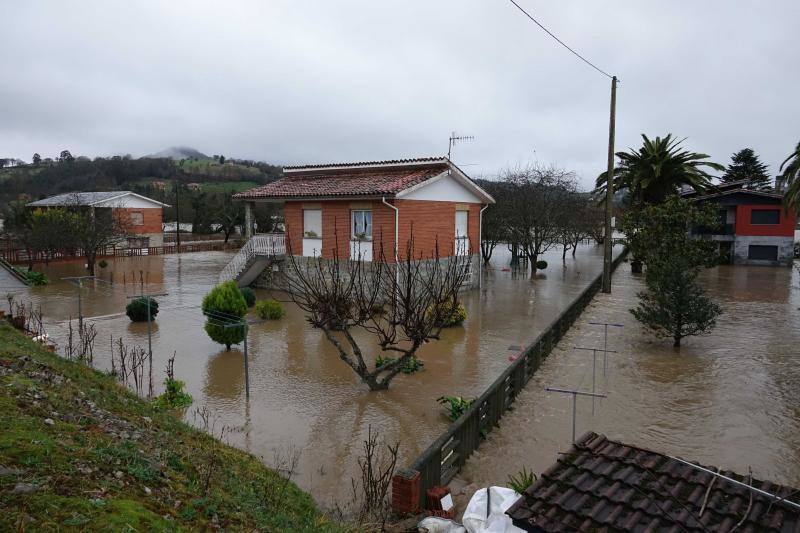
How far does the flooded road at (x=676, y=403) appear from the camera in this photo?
8.17 metres

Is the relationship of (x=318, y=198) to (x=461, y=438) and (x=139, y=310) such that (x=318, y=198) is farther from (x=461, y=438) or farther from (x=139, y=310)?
(x=461, y=438)

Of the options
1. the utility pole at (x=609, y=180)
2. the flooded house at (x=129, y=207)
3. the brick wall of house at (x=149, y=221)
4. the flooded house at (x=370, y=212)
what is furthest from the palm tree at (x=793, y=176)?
the brick wall of house at (x=149, y=221)

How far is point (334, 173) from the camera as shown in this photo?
24609 millimetres

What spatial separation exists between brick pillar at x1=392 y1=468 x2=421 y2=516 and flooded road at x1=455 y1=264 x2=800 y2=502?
102 cm

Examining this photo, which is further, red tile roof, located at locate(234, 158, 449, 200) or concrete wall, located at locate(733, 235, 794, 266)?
concrete wall, located at locate(733, 235, 794, 266)

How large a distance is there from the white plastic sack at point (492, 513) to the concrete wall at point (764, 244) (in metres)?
38.7

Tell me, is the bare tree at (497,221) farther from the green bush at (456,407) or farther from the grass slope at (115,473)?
the grass slope at (115,473)

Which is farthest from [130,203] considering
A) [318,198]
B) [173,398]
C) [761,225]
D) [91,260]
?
[761,225]

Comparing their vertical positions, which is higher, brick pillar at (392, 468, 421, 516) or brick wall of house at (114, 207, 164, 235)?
brick wall of house at (114, 207, 164, 235)

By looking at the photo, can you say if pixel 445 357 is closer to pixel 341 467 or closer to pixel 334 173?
pixel 341 467

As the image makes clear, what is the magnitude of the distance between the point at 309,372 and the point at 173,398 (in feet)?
10.8

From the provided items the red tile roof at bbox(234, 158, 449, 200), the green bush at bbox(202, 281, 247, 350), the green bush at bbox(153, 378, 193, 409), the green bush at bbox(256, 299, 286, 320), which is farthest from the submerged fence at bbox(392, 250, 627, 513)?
the red tile roof at bbox(234, 158, 449, 200)

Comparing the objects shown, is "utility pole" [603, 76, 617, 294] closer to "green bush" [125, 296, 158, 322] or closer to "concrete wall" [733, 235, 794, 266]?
"green bush" [125, 296, 158, 322]

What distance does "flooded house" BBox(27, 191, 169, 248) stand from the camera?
38812 mm
